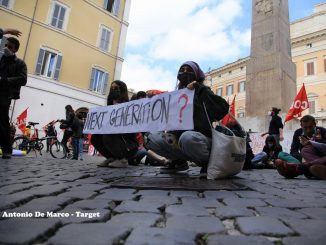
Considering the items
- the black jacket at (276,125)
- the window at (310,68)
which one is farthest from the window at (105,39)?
the window at (310,68)

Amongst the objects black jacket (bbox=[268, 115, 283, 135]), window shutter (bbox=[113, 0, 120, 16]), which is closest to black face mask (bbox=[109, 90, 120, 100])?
black jacket (bbox=[268, 115, 283, 135])

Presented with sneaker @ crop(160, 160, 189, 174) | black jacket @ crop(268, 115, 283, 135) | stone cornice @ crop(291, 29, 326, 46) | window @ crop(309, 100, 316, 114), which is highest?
stone cornice @ crop(291, 29, 326, 46)

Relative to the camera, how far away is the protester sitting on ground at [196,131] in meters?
3.29

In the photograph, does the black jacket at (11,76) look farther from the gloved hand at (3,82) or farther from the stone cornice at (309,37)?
the stone cornice at (309,37)

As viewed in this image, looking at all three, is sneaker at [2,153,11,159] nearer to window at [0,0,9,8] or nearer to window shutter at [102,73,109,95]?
window at [0,0,9,8]

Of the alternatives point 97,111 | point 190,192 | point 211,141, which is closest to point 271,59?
point 97,111

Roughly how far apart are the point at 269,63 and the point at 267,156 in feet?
16.2

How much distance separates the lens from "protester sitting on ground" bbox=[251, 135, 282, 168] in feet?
22.1

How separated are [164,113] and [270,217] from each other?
233 cm

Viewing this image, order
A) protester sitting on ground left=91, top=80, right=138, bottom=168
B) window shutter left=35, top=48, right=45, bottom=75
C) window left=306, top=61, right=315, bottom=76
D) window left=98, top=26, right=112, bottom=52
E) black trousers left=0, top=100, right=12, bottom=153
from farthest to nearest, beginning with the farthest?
window left=306, top=61, right=315, bottom=76 → window left=98, top=26, right=112, bottom=52 → window shutter left=35, top=48, right=45, bottom=75 → protester sitting on ground left=91, top=80, right=138, bottom=168 → black trousers left=0, top=100, right=12, bottom=153

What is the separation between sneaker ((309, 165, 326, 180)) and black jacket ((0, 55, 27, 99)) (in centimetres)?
489

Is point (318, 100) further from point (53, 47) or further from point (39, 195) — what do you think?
point (39, 195)

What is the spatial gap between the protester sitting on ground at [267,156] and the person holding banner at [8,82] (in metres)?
5.02

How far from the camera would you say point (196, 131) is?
3.47 m
